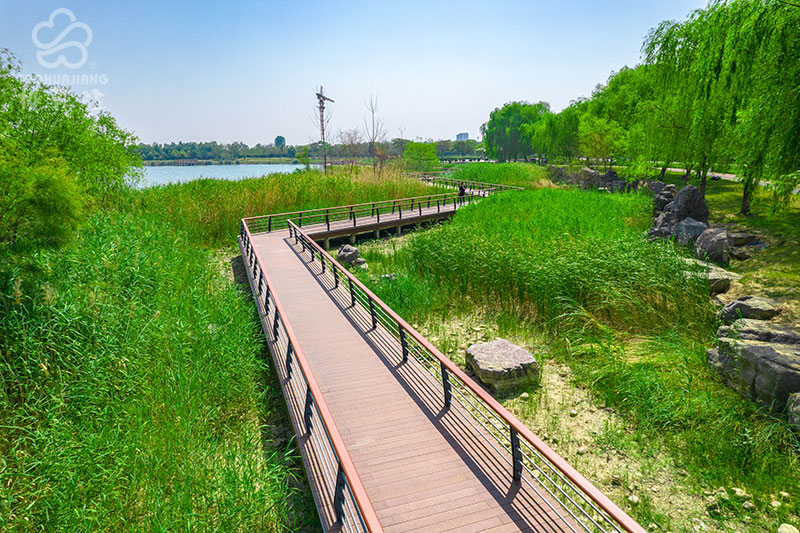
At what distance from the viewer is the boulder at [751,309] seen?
855cm

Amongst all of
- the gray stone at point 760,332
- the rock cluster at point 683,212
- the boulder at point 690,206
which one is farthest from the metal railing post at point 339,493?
the boulder at point 690,206

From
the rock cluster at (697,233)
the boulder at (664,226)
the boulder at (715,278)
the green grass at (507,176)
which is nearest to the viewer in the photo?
the boulder at (715,278)

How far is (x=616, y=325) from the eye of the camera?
991 centimetres

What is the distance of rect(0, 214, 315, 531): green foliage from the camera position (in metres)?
4.81

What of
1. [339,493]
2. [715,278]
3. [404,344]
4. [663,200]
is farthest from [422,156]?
[339,493]

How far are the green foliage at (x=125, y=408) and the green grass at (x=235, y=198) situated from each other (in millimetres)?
9619

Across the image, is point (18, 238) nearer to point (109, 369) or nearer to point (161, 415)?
point (109, 369)

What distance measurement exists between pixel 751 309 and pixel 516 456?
7024 mm

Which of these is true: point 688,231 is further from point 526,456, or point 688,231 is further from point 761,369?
point 526,456

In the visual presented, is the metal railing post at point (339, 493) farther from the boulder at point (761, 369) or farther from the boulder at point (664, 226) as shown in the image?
the boulder at point (664, 226)

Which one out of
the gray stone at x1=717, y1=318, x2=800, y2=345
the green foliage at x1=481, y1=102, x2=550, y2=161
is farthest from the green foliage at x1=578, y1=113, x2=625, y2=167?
the green foliage at x1=481, y1=102, x2=550, y2=161

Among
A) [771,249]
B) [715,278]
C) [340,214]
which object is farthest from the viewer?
[340,214]

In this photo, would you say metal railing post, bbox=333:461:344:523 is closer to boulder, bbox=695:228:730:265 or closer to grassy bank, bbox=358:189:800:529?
grassy bank, bbox=358:189:800:529

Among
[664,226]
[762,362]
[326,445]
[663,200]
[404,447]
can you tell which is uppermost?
[663,200]
